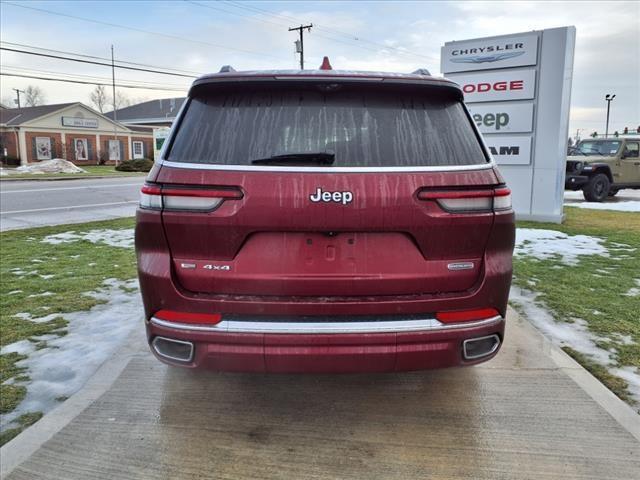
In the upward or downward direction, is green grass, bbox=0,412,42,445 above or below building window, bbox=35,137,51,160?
below

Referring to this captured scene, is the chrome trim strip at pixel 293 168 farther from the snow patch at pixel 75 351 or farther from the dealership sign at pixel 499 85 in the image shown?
the dealership sign at pixel 499 85

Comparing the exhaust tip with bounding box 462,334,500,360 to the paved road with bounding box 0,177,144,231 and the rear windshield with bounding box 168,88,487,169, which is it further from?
the paved road with bounding box 0,177,144,231

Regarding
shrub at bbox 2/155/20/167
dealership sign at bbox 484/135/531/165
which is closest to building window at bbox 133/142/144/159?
shrub at bbox 2/155/20/167

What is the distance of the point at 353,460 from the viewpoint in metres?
2.61

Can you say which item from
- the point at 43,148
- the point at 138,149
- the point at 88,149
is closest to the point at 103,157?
the point at 88,149

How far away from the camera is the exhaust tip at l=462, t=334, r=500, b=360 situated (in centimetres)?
256

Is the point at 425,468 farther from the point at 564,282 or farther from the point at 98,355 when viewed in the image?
the point at 564,282

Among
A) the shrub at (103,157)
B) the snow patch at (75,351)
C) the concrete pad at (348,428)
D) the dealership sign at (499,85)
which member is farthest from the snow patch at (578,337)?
the shrub at (103,157)

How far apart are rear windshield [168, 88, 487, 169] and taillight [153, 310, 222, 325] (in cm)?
73

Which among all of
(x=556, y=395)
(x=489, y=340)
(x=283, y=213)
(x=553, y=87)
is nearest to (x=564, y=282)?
(x=556, y=395)

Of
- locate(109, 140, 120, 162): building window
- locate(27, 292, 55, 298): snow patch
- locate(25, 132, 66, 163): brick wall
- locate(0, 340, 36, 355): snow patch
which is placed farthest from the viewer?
locate(109, 140, 120, 162): building window

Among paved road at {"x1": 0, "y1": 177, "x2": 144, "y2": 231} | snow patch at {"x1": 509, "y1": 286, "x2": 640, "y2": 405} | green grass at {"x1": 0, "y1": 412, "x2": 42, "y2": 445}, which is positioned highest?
snow patch at {"x1": 509, "y1": 286, "x2": 640, "y2": 405}

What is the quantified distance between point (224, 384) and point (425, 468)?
147 cm

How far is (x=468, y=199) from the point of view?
8.19 ft
